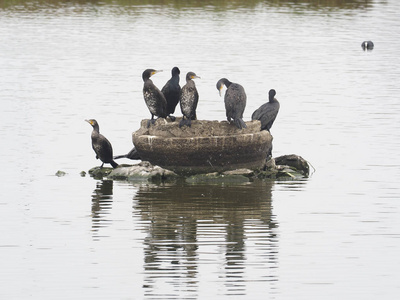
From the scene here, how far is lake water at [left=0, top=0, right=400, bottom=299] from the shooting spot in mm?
16250

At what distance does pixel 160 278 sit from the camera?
16.1 meters

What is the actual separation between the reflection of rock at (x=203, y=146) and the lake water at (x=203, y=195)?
71 cm

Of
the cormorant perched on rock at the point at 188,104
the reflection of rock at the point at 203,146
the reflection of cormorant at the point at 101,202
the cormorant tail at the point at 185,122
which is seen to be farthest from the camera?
the cormorant perched on rock at the point at 188,104

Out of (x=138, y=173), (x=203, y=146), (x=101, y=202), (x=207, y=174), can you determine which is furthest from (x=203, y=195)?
(x=138, y=173)

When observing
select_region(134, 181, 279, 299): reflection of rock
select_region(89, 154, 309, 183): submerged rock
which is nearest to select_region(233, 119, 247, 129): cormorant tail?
select_region(89, 154, 309, 183): submerged rock

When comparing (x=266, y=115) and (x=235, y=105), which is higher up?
(x=235, y=105)

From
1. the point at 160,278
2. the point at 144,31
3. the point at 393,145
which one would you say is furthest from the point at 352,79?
the point at 160,278

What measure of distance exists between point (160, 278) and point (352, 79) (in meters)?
30.5

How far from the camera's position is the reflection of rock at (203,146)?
2341 centimetres

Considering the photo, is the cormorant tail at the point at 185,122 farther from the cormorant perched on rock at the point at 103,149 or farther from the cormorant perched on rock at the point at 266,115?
the cormorant perched on rock at the point at 266,115

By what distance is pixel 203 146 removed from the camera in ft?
76.6

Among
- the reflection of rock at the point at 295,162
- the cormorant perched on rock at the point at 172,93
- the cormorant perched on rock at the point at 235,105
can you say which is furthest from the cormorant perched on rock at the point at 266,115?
the cormorant perched on rock at the point at 172,93

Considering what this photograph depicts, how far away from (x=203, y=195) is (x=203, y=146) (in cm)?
153

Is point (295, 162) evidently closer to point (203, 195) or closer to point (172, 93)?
point (172, 93)
